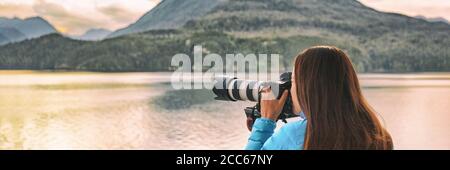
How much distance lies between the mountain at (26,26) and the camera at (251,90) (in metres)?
82.8

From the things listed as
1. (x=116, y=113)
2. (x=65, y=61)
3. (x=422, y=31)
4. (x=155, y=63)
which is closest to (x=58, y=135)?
(x=116, y=113)

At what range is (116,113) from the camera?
2122cm

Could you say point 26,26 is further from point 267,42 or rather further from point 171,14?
point 267,42

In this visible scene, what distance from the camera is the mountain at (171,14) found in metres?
82.5

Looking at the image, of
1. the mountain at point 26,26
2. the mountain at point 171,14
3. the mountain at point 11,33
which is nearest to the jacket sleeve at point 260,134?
the mountain at point 171,14

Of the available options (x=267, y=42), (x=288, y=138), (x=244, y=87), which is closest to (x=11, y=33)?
(x=267, y=42)

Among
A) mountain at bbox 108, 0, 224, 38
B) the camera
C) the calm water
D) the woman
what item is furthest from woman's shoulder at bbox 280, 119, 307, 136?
mountain at bbox 108, 0, 224, 38

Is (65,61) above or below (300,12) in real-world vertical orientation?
below

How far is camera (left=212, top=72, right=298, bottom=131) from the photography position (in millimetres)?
1139

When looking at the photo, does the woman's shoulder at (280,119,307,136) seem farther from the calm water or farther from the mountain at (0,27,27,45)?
the mountain at (0,27,27,45)

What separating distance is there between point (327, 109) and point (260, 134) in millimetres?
147

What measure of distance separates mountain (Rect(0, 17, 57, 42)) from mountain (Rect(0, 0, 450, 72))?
53.3 ft
